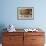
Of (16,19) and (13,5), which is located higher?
(13,5)

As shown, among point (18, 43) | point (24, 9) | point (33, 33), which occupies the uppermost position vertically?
point (24, 9)

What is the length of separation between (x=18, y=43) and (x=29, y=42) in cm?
33

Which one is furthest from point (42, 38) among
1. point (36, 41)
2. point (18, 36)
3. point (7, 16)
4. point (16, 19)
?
point (7, 16)

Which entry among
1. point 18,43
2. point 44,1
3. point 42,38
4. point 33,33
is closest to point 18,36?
point 18,43

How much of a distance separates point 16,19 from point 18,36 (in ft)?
2.49

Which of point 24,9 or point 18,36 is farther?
point 24,9

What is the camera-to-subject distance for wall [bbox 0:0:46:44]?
4457mm

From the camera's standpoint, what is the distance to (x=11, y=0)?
14.6 feet

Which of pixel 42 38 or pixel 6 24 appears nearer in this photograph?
pixel 42 38

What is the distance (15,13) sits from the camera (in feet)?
14.7

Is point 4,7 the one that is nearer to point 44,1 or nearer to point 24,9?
point 24,9

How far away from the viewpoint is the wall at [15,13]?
14.6ft

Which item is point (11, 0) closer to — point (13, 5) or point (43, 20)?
point (13, 5)

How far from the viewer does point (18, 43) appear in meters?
3.97
